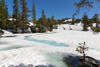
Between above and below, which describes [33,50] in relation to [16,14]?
below

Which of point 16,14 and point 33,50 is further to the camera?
point 16,14

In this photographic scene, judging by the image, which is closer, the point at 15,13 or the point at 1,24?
the point at 1,24

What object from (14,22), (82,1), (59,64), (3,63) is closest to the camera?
(82,1)

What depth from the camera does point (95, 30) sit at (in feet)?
16.1

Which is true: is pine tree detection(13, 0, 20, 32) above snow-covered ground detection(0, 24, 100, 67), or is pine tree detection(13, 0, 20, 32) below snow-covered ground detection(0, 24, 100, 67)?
above

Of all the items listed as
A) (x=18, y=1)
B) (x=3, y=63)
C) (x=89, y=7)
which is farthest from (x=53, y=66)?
(x=18, y=1)

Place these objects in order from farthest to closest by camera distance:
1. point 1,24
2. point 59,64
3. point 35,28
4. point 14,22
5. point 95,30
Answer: point 35,28 < point 14,22 < point 1,24 < point 59,64 < point 95,30

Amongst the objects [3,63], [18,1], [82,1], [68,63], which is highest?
[18,1]

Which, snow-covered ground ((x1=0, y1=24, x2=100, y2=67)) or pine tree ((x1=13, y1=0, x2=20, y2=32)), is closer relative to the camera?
Result: snow-covered ground ((x1=0, y1=24, x2=100, y2=67))

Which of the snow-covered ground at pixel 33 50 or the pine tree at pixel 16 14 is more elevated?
the pine tree at pixel 16 14

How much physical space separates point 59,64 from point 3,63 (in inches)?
191

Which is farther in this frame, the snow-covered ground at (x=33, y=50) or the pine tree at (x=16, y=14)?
the pine tree at (x=16, y=14)

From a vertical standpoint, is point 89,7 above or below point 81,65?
above

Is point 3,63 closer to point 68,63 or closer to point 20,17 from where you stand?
point 68,63
